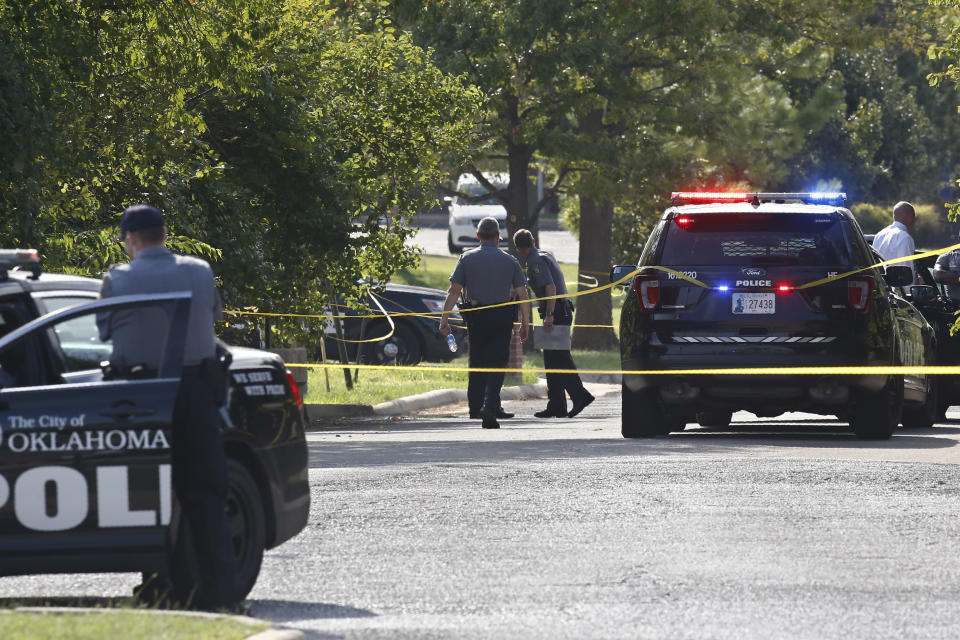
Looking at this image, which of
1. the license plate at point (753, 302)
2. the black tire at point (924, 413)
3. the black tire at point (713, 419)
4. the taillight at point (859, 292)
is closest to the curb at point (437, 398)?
the black tire at point (713, 419)

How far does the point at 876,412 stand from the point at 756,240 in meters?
1.66

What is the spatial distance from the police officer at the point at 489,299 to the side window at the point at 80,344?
8.78 metres

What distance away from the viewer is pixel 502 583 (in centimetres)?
812

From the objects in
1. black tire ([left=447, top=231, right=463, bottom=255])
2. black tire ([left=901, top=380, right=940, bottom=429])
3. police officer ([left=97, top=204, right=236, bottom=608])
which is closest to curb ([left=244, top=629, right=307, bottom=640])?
police officer ([left=97, top=204, right=236, bottom=608])

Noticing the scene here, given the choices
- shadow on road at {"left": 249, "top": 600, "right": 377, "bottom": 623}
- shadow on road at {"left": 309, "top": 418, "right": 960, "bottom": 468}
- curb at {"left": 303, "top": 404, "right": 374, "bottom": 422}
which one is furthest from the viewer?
curb at {"left": 303, "top": 404, "right": 374, "bottom": 422}

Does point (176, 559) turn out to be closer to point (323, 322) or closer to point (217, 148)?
point (217, 148)

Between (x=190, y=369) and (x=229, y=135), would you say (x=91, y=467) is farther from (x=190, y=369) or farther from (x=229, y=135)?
(x=229, y=135)

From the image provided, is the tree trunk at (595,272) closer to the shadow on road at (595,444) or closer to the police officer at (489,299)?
the police officer at (489,299)

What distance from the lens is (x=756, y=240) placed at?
46.2 ft

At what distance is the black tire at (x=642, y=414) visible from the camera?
14.7m

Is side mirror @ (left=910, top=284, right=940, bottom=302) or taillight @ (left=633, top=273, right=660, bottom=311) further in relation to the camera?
side mirror @ (left=910, top=284, right=940, bottom=302)

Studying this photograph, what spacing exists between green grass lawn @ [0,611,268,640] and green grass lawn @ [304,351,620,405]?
44.1 feet

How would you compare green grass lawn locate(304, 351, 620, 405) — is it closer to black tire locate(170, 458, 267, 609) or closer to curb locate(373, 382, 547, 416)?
curb locate(373, 382, 547, 416)

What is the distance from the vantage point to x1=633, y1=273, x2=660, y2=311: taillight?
46.3 feet
